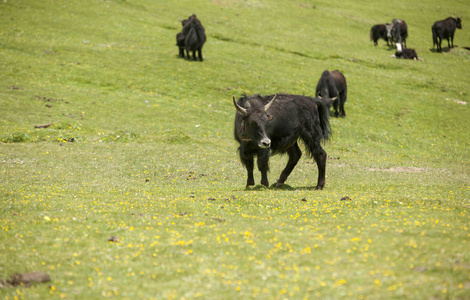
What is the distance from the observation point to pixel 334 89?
1136 inches

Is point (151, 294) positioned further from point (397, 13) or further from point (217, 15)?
point (397, 13)

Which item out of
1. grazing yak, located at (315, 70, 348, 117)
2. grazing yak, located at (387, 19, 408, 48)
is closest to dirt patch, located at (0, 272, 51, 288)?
grazing yak, located at (315, 70, 348, 117)

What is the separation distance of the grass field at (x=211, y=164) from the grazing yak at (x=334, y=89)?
111cm

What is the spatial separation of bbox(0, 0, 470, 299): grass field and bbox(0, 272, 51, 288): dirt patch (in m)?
0.09

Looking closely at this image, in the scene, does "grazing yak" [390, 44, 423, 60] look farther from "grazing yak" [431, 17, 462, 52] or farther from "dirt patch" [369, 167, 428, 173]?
"dirt patch" [369, 167, 428, 173]

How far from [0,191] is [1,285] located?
5.32m

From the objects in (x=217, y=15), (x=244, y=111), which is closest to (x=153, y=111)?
(x=244, y=111)

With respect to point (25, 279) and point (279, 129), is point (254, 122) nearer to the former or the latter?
point (279, 129)

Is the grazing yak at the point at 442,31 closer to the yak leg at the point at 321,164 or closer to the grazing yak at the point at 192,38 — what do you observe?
the grazing yak at the point at 192,38

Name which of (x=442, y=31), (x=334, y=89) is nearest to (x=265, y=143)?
(x=334, y=89)

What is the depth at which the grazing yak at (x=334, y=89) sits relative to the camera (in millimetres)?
28797

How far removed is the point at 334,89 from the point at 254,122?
17.3 m

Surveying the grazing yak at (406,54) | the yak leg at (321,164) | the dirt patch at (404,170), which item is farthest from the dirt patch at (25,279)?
the grazing yak at (406,54)

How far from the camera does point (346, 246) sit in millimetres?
7758
